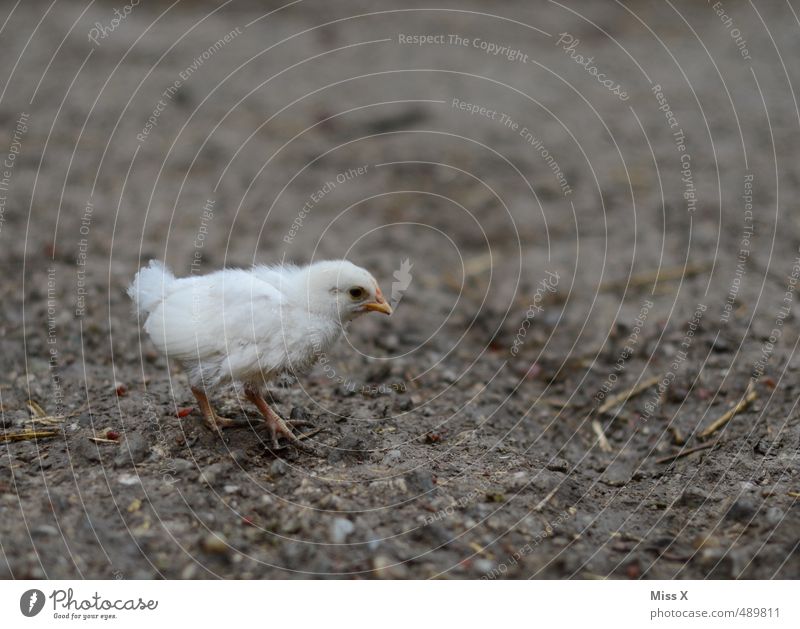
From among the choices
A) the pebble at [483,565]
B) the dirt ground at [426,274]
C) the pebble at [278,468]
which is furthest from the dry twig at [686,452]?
the pebble at [278,468]

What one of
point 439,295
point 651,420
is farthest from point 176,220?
point 651,420

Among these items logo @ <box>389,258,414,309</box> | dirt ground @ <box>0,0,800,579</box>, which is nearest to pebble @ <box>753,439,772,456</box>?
dirt ground @ <box>0,0,800,579</box>

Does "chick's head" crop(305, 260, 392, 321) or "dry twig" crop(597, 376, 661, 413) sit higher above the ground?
"chick's head" crop(305, 260, 392, 321)

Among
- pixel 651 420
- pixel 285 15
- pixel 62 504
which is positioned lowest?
pixel 62 504

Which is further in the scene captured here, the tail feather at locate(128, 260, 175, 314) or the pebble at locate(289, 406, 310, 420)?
the pebble at locate(289, 406, 310, 420)

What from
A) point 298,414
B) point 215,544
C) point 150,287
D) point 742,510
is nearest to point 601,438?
point 742,510

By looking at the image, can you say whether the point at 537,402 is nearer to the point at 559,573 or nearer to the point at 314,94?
the point at 559,573

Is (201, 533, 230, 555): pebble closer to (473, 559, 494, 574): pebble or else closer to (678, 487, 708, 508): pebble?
(473, 559, 494, 574): pebble
